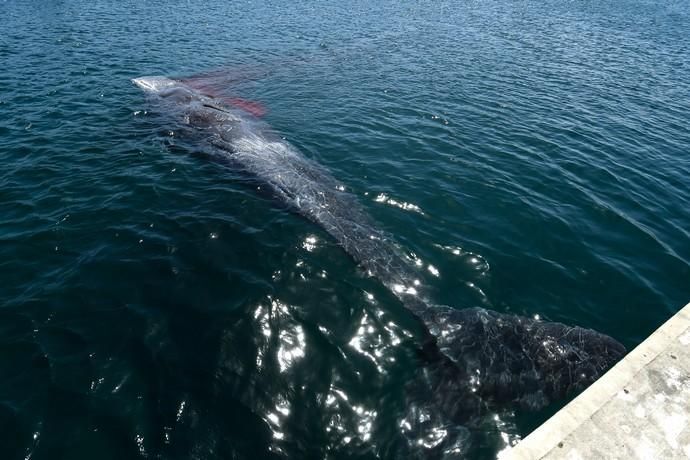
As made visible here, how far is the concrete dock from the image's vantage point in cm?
682

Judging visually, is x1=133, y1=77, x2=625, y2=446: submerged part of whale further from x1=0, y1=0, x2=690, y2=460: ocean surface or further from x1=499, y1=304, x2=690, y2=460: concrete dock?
x1=499, y1=304, x2=690, y2=460: concrete dock

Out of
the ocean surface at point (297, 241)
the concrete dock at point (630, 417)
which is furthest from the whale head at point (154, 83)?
the concrete dock at point (630, 417)

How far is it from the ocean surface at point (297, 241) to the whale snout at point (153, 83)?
1.18 metres

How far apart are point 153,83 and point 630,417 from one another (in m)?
27.8

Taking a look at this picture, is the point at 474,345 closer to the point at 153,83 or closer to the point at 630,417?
the point at 630,417

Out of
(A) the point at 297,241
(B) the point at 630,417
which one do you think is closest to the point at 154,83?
(A) the point at 297,241

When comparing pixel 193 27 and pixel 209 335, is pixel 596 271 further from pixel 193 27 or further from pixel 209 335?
pixel 193 27

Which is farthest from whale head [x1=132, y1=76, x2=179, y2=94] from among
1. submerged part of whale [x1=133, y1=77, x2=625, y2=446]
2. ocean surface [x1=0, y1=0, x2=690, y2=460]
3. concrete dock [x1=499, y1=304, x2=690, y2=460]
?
concrete dock [x1=499, y1=304, x2=690, y2=460]

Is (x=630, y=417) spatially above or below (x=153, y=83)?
above

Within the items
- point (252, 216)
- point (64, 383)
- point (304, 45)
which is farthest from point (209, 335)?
point (304, 45)

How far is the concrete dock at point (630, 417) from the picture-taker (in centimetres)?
682

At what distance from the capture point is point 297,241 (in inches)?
492

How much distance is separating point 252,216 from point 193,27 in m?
36.0

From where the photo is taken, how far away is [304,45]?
36125 millimetres
